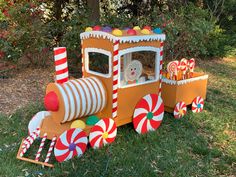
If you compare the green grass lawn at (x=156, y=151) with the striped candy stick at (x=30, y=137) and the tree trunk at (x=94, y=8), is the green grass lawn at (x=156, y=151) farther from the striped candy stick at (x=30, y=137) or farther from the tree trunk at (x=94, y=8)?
the tree trunk at (x=94, y=8)

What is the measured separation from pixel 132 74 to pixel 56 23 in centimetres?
386

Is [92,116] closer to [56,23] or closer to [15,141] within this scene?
[15,141]

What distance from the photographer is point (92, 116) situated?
3951mm

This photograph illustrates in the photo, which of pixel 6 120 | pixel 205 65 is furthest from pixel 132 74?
pixel 205 65

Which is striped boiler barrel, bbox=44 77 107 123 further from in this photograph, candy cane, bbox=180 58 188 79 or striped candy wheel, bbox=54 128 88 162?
candy cane, bbox=180 58 188 79

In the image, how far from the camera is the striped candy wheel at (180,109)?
4762mm

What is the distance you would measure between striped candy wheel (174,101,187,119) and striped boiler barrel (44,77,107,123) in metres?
1.30

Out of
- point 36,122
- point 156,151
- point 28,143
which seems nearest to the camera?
point 28,143

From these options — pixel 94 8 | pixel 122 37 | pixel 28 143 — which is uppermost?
pixel 122 37

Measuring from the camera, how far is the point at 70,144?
3479mm

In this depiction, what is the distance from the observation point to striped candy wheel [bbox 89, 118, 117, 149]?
3734mm

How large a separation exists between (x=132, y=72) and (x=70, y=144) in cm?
127

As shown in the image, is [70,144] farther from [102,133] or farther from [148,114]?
[148,114]

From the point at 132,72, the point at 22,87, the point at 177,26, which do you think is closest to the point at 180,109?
the point at 132,72
